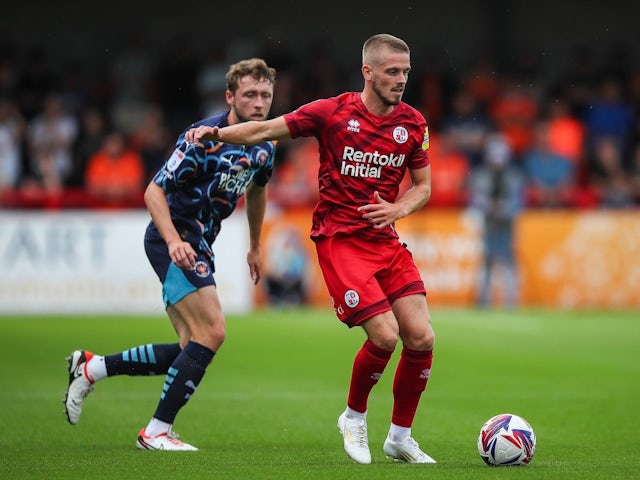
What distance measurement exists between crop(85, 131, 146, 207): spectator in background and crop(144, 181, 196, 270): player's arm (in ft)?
41.9

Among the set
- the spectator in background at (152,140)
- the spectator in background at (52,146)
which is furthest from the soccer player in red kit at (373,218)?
the spectator in background at (52,146)

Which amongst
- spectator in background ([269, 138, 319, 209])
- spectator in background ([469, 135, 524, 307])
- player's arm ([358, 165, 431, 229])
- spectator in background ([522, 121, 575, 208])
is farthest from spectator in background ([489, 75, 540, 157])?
player's arm ([358, 165, 431, 229])

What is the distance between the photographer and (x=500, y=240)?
19766 mm

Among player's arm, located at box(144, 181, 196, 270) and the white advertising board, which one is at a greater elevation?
player's arm, located at box(144, 181, 196, 270)

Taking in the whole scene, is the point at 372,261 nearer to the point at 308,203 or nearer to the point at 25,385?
the point at 25,385

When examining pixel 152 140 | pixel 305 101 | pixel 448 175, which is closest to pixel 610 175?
pixel 448 175

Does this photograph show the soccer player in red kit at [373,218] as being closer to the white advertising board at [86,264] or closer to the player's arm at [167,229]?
the player's arm at [167,229]

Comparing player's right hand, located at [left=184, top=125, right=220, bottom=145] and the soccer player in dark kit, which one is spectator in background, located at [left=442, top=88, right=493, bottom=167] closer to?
the soccer player in dark kit

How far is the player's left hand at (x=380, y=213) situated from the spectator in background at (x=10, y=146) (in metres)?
14.2

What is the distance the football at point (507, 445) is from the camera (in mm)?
6965

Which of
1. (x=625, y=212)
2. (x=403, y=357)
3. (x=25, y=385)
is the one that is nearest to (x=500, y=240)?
(x=625, y=212)

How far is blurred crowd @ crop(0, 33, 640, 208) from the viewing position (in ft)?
68.8

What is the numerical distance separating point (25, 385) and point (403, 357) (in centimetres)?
491

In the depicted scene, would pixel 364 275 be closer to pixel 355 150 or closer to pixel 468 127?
pixel 355 150
